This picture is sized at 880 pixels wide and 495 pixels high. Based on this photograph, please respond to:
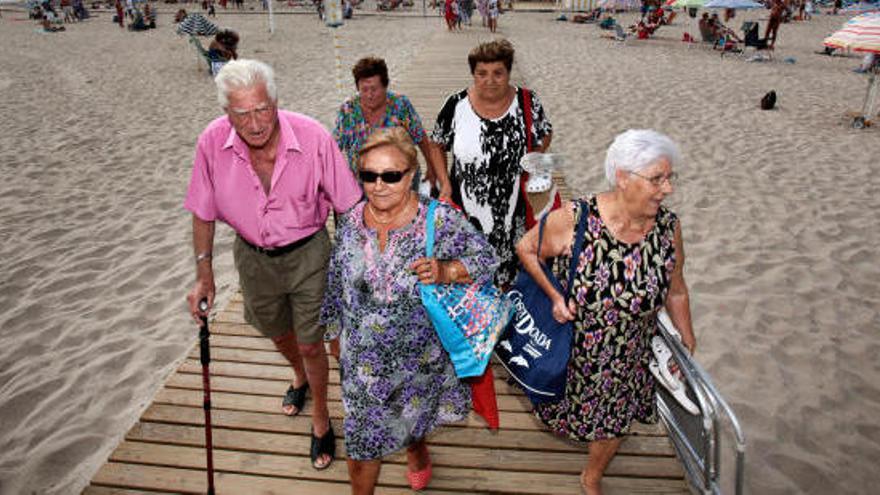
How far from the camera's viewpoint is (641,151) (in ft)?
6.65

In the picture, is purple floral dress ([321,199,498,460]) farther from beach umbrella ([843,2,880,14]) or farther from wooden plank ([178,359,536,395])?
beach umbrella ([843,2,880,14])

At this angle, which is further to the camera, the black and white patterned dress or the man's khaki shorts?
the black and white patterned dress

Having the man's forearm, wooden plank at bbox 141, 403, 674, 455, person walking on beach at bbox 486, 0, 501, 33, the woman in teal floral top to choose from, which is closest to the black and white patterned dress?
the woman in teal floral top

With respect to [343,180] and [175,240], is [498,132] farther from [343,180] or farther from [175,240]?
[175,240]

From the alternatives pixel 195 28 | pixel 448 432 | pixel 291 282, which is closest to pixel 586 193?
pixel 448 432

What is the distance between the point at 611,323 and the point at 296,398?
6.46 feet

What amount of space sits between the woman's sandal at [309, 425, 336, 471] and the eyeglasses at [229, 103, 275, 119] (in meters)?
1.73

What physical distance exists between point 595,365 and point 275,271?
1.54 meters

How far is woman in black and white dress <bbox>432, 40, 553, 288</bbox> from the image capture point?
3.00 m

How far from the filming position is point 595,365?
2.28m

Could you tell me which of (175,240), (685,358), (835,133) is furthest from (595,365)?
(835,133)

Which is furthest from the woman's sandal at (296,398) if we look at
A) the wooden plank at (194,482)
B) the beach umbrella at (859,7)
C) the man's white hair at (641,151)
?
the beach umbrella at (859,7)

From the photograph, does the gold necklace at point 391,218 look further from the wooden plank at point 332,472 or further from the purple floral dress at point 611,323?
the wooden plank at point 332,472

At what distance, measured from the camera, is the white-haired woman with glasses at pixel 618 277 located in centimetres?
206
